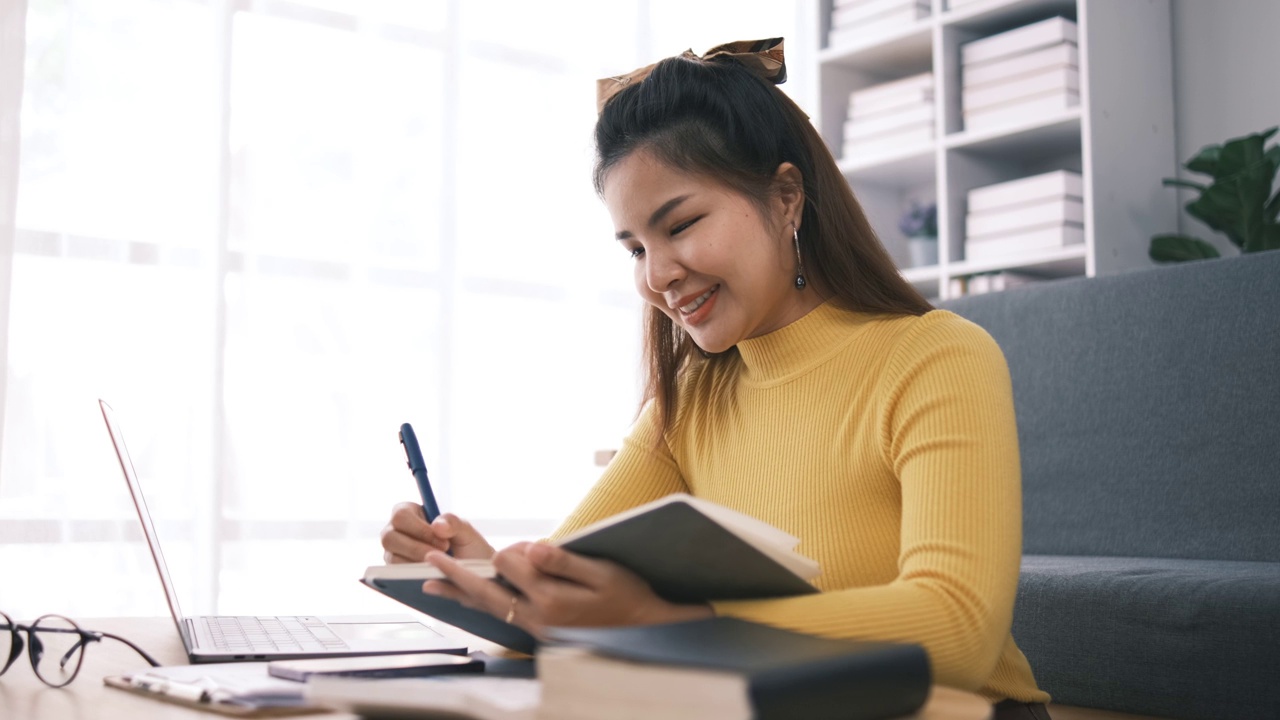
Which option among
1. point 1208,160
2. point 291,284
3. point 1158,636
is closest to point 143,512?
point 1158,636

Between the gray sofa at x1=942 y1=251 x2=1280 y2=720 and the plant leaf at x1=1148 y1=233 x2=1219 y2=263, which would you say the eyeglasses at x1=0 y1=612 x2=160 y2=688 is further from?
the plant leaf at x1=1148 y1=233 x2=1219 y2=263

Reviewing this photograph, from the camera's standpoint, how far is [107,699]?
0.83 m

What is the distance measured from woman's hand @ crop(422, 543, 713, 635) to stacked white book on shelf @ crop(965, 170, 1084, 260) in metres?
2.47

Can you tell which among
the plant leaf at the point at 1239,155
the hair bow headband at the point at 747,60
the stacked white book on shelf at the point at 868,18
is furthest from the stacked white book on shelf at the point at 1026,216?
the hair bow headband at the point at 747,60

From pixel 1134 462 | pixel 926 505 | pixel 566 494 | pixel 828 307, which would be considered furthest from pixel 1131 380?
pixel 566 494

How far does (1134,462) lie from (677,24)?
2.21 metres

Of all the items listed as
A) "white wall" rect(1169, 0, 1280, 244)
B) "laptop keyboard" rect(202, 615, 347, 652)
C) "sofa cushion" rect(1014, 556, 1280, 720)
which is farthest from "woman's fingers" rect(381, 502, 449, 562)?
"white wall" rect(1169, 0, 1280, 244)

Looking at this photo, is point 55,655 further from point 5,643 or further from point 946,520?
point 946,520

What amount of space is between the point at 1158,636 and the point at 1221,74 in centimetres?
205

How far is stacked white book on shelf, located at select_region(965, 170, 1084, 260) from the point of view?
298 centimetres

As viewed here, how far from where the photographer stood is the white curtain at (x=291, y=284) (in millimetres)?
2574

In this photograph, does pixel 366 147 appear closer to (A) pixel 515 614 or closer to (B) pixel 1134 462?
(B) pixel 1134 462

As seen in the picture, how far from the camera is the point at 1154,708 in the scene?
5.46 ft

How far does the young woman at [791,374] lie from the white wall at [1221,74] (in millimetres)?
2237
